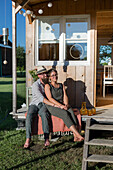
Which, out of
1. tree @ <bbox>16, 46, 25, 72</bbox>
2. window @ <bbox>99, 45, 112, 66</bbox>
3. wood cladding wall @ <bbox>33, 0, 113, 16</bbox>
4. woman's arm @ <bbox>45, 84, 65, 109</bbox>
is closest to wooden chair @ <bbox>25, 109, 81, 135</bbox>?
woman's arm @ <bbox>45, 84, 65, 109</bbox>

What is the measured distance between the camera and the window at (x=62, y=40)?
4828 millimetres

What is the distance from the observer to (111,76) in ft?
20.6

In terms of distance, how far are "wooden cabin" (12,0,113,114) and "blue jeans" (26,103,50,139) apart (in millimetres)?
1067

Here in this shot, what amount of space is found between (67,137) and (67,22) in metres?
2.34

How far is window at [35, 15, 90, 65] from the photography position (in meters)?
4.83

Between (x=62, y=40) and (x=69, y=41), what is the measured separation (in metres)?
0.15

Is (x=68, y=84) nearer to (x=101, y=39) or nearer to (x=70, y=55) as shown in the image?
(x=70, y=55)

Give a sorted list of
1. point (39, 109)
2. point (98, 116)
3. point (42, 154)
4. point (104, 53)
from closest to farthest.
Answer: point (42, 154)
point (39, 109)
point (98, 116)
point (104, 53)

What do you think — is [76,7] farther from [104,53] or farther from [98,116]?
[104,53]

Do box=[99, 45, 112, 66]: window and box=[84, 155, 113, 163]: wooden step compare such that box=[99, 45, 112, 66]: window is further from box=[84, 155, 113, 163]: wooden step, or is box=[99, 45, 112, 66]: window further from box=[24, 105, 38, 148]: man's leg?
box=[84, 155, 113, 163]: wooden step

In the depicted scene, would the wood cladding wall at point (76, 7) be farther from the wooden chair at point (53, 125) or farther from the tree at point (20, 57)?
the tree at point (20, 57)

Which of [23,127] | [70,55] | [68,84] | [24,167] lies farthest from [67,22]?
[24,167]

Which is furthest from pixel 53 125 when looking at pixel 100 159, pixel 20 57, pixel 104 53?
pixel 20 57

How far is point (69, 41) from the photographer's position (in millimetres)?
4887
